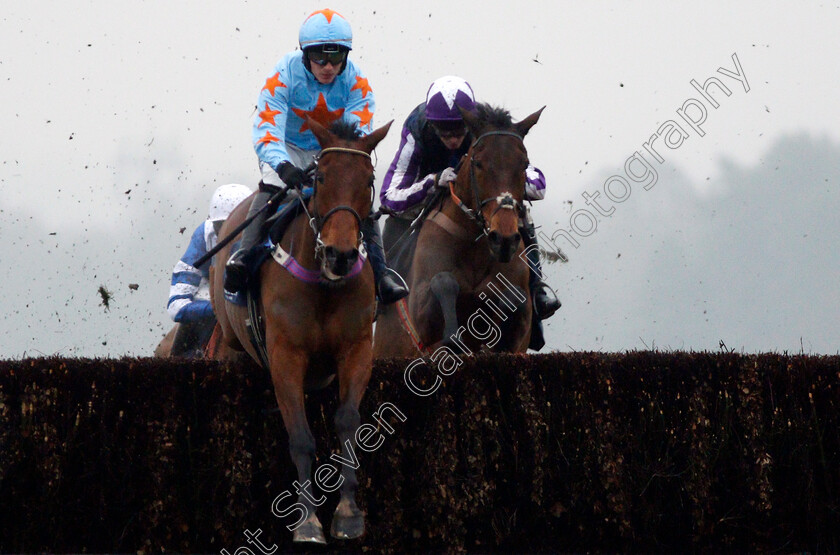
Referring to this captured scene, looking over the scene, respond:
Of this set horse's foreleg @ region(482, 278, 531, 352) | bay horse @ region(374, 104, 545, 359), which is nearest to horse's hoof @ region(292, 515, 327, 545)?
bay horse @ region(374, 104, 545, 359)

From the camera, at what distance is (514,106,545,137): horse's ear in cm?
733

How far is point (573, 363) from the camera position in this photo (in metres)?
6.59

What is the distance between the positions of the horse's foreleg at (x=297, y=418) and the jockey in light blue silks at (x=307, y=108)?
722 millimetres

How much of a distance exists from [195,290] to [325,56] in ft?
11.4

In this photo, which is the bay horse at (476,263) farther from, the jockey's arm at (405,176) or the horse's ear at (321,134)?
the horse's ear at (321,134)

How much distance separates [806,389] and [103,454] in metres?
3.80

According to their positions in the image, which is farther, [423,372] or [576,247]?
[576,247]

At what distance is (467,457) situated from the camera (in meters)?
6.50

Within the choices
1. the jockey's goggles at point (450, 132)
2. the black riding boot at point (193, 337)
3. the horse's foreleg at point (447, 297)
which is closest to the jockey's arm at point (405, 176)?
the jockey's goggles at point (450, 132)

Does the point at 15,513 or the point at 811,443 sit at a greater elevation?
the point at 811,443

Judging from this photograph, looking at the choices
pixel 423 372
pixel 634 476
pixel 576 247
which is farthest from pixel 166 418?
pixel 576 247

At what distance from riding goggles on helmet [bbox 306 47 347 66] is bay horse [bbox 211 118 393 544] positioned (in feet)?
3.06

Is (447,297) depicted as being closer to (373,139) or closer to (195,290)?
(373,139)

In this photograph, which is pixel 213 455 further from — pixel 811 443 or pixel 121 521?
pixel 811 443
